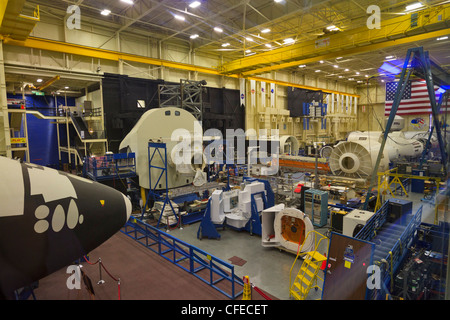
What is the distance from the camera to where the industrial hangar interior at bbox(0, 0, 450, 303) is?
130 inches

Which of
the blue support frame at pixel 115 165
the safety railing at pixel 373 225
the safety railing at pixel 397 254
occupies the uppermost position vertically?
the blue support frame at pixel 115 165

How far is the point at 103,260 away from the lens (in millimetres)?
8484

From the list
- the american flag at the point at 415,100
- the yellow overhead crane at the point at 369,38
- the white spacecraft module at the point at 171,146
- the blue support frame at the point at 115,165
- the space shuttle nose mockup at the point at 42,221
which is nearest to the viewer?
the space shuttle nose mockup at the point at 42,221

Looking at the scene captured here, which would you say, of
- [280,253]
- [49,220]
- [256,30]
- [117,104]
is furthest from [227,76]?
[49,220]

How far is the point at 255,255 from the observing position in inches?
371

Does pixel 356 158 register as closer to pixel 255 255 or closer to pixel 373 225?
pixel 373 225

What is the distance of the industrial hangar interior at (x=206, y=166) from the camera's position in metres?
3.29

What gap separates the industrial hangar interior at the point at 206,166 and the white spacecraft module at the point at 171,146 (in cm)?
7

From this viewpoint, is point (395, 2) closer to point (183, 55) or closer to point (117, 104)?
point (183, 55)

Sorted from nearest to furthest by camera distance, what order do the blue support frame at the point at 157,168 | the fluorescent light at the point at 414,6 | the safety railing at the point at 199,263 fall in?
1. the safety railing at the point at 199,263
2. the blue support frame at the point at 157,168
3. the fluorescent light at the point at 414,6

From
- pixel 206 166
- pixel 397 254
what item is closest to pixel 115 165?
pixel 206 166

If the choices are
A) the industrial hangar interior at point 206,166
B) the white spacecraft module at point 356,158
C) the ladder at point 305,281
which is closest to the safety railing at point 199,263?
the industrial hangar interior at point 206,166

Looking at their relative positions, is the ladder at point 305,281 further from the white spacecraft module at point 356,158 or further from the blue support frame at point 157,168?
the white spacecraft module at point 356,158

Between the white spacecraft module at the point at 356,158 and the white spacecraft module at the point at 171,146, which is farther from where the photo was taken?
the white spacecraft module at the point at 356,158
